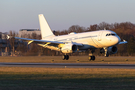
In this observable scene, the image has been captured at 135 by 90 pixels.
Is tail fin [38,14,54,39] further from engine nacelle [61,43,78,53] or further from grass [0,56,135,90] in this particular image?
grass [0,56,135,90]

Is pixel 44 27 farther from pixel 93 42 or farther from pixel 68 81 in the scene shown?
pixel 68 81

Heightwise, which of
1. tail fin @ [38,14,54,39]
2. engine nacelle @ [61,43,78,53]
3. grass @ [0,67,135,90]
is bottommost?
grass @ [0,67,135,90]

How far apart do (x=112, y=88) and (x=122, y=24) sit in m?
103

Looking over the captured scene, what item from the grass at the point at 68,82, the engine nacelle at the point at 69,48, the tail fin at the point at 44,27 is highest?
the tail fin at the point at 44,27

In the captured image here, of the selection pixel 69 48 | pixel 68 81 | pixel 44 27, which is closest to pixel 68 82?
pixel 68 81

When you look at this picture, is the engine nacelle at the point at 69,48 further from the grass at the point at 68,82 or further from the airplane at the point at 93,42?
the grass at the point at 68,82

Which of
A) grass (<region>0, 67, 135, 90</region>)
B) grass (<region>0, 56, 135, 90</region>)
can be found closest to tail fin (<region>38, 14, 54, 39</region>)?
grass (<region>0, 56, 135, 90</region>)

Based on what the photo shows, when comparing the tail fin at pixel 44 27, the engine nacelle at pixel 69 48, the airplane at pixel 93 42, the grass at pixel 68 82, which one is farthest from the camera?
the tail fin at pixel 44 27

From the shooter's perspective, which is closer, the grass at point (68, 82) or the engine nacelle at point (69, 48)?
the grass at point (68, 82)

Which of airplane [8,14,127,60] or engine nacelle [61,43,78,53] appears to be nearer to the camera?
airplane [8,14,127,60]

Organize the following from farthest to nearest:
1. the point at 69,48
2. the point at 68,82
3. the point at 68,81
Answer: the point at 69,48, the point at 68,81, the point at 68,82

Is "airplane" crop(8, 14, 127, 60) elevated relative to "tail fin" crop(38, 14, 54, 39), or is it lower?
lower

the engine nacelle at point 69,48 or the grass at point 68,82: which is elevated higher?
the engine nacelle at point 69,48

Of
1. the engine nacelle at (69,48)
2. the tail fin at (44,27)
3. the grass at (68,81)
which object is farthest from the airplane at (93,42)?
the grass at (68,81)
